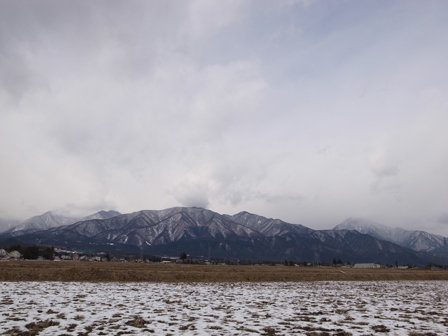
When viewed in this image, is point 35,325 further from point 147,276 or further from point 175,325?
point 147,276

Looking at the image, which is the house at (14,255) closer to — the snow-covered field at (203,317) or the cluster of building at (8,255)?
the cluster of building at (8,255)

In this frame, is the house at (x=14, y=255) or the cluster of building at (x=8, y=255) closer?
the cluster of building at (x=8, y=255)

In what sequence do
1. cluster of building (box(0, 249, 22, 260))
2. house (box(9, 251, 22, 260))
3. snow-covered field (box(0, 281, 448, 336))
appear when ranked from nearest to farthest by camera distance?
snow-covered field (box(0, 281, 448, 336)) < cluster of building (box(0, 249, 22, 260)) < house (box(9, 251, 22, 260))

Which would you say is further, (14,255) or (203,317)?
(14,255)

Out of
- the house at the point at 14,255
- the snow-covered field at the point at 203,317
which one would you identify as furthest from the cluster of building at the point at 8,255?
the snow-covered field at the point at 203,317

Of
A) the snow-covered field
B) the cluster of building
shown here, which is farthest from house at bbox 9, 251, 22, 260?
the snow-covered field

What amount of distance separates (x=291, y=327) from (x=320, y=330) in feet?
4.53

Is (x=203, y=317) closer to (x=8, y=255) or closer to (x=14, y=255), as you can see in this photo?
(x=8, y=255)

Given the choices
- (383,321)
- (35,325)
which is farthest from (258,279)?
(35,325)

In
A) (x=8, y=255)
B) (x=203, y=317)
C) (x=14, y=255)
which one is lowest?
(x=14, y=255)

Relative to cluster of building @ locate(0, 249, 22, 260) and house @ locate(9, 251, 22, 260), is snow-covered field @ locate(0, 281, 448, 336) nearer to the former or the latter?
cluster of building @ locate(0, 249, 22, 260)

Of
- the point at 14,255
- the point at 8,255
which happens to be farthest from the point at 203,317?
the point at 14,255

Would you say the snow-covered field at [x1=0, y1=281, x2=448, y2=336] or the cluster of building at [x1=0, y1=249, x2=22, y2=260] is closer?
the snow-covered field at [x1=0, y1=281, x2=448, y2=336]

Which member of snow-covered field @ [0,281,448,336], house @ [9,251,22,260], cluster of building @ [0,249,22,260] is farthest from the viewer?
house @ [9,251,22,260]
